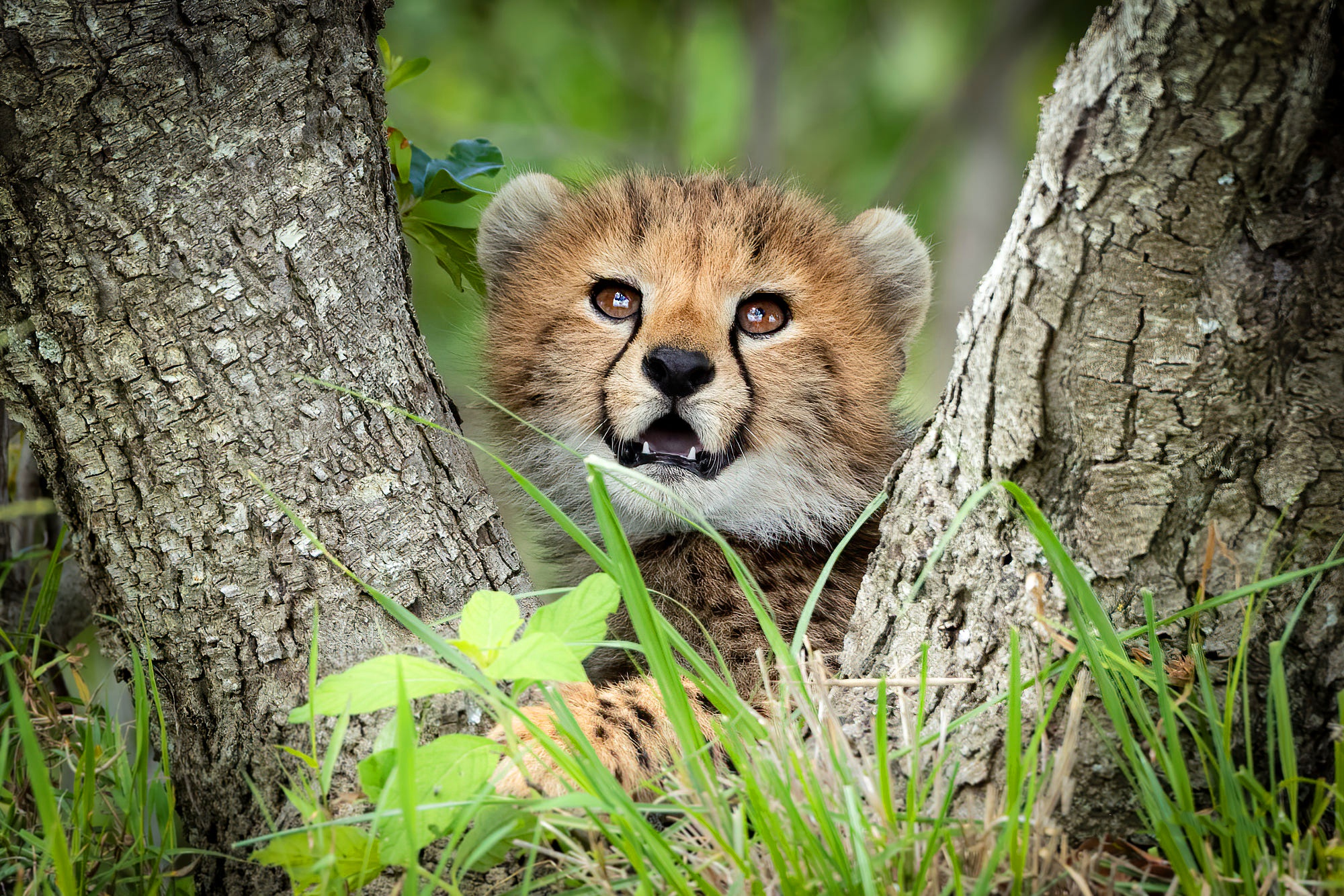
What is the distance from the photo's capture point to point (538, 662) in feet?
5.63

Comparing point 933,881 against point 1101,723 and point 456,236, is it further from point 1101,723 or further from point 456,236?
point 456,236

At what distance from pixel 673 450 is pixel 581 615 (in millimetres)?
1156

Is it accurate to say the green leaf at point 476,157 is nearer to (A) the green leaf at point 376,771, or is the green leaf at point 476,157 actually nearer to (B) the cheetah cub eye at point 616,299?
(B) the cheetah cub eye at point 616,299

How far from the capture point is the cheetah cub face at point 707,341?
2.97 metres

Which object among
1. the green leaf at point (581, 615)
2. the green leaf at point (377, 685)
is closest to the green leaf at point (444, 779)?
the green leaf at point (377, 685)

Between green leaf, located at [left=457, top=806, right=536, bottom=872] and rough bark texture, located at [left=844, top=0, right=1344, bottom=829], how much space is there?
81 cm

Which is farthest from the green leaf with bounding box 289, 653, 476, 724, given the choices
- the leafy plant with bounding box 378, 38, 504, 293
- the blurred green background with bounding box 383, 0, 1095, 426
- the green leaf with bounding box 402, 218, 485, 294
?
the blurred green background with bounding box 383, 0, 1095, 426

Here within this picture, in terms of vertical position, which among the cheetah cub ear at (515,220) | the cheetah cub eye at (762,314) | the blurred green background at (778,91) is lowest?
the cheetah cub eye at (762,314)

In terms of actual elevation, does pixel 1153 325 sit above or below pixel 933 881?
above

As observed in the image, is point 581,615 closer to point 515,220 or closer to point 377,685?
Answer: point 377,685

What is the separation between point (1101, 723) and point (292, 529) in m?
1.62

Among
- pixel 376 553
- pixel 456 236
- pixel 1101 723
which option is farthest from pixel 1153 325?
pixel 456 236

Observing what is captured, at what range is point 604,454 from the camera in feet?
10.00

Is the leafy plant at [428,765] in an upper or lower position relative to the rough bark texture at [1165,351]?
lower
